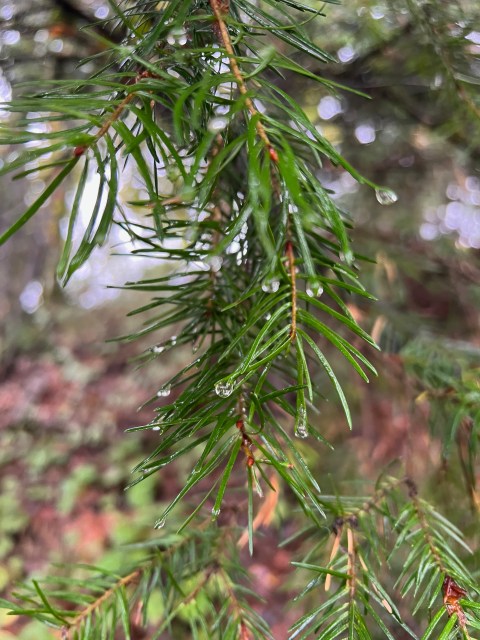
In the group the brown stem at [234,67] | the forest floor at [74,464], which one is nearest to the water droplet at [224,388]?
the brown stem at [234,67]

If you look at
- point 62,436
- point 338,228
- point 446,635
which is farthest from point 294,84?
point 62,436

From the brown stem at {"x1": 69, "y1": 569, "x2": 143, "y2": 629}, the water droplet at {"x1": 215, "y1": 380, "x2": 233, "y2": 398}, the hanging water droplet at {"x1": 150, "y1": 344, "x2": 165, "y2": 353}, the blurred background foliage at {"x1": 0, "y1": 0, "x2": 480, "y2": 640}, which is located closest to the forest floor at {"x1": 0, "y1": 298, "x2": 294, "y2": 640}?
the blurred background foliage at {"x1": 0, "y1": 0, "x2": 480, "y2": 640}

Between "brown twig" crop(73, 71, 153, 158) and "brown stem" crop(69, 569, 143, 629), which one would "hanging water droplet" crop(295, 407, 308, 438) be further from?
"brown stem" crop(69, 569, 143, 629)

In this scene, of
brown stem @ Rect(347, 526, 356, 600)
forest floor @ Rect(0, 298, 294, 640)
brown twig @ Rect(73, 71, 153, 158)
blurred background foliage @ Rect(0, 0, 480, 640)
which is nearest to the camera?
brown twig @ Rect(73, 71, 153, 158)

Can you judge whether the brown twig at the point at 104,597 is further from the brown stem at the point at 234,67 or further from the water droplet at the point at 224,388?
the brown stem at the point at 234,67

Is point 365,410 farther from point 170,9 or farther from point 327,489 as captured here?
point 170,9

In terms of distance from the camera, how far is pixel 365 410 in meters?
1.36

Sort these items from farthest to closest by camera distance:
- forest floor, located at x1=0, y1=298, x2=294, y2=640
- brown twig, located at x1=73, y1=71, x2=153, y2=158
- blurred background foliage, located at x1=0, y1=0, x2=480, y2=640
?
forest floor, located at x1=0, y1=298, x2=294, y2=640, blurred background foliage, located at x1=0, y1=0, x2=480, y2=640, brown twig, located at x1=73, y1=71, x2=153, y2=158

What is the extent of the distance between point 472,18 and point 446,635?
695 millimetres

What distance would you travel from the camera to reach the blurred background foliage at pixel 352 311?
726 mm

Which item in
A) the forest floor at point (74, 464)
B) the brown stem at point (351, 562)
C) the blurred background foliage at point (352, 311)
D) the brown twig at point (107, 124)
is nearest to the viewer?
the brown twig at point (107, 124)

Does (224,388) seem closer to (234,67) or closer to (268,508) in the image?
(234,67)

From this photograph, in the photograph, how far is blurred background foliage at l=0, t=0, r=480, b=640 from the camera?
2.38 feet

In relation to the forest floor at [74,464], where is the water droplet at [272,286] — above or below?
above
